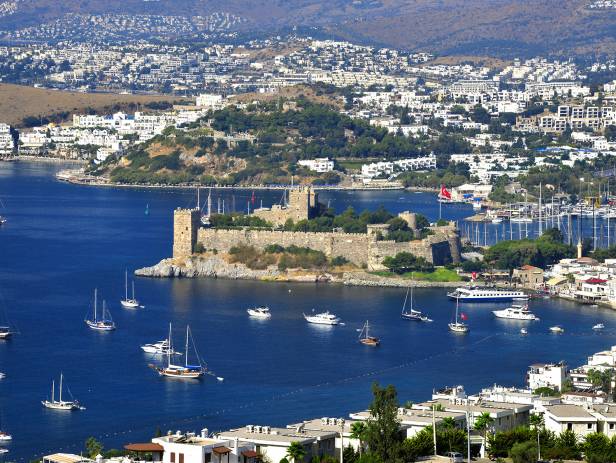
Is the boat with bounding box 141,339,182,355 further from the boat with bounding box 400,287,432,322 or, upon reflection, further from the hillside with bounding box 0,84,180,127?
the hillside with bounding box 0,84,180,127

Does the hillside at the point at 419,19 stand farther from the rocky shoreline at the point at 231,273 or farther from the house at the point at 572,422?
the house at the point at 572,422

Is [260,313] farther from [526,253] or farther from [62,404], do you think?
[62,404]

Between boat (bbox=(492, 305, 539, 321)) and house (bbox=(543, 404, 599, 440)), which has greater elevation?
house (bbox=(543, 404, 599, 440))

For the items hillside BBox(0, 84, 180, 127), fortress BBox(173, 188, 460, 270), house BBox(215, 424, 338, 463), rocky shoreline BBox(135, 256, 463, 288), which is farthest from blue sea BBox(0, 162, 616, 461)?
hillside BBox(0, 84, 180, 127)


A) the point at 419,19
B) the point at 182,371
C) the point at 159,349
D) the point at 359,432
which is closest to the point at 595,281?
the point at 159,349

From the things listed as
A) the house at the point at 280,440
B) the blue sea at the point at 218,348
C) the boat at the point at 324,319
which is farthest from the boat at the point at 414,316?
the house at the point at 280,440

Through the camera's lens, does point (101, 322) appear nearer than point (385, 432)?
No
